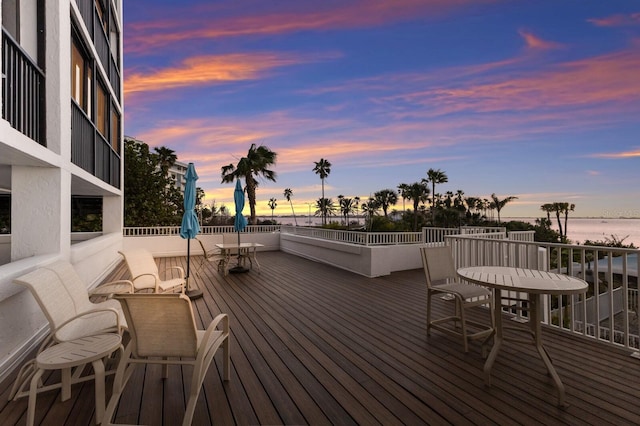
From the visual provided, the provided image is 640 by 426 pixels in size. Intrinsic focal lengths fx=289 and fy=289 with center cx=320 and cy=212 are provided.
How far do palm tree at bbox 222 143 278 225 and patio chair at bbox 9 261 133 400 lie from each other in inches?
605

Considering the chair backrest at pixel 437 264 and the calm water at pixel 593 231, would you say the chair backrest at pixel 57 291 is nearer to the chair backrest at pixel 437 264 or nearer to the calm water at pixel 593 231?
the chair backrest at pixel 437 264

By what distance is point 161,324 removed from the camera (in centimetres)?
192

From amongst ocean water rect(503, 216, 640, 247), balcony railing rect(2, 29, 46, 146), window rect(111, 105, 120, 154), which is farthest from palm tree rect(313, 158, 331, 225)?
balcony railing rect(2, 29, 46, 146)

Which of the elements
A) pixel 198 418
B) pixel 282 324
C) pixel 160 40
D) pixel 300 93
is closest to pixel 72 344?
pixel 198 418

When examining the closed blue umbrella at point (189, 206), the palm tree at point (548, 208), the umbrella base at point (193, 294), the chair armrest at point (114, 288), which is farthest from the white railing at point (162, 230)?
the palm tree at point (548, 208)

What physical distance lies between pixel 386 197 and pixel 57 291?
49141 millimetres

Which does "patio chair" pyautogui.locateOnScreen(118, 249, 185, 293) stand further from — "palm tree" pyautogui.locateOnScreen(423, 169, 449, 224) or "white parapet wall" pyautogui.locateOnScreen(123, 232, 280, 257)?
"palm tree" pyautogui.locateOnScreen(423, 169, 449, 224)

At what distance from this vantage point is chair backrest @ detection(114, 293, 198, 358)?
73.5 inches

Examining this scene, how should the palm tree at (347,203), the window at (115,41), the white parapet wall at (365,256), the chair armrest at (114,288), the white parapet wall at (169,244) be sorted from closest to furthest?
the chair armrest at (114,288) < the white parapet wall at (365,256) < the window at (115,41) < the white parapet wall at (169,244) < the palm tree at (347,203)

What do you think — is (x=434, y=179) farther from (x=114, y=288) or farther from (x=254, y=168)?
(x=114, y=288)

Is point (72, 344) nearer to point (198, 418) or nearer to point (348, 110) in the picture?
point (198, 418)

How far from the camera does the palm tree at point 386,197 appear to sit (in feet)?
162

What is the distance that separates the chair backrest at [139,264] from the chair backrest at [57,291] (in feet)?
5.09

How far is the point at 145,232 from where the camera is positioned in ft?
36.2
